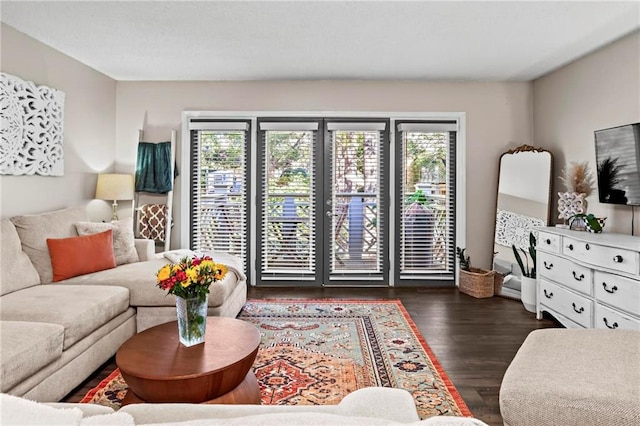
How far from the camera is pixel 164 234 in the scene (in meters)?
4.84

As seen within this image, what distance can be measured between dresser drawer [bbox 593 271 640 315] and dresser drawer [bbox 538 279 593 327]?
157 millimetres

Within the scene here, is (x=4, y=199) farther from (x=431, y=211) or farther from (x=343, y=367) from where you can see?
(x=431, y=211)

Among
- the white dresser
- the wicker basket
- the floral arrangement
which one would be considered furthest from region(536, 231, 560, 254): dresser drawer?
the floral arrangement

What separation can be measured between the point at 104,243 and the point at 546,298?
4.06m

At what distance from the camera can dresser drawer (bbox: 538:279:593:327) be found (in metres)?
3.13

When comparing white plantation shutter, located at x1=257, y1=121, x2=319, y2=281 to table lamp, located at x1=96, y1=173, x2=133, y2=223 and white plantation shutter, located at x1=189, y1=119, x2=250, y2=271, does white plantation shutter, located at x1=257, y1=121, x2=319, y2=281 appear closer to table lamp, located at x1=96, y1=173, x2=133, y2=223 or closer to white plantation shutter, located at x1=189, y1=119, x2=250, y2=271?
white plantation shutter, located at x1=189, y1=119, x2=250, y2=271

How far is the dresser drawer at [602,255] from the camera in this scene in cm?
272

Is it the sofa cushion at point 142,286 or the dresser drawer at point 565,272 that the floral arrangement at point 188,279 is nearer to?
the sofa cushion at point 142,286

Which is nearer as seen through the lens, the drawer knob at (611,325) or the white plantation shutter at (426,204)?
the drawer knob at (611,325)

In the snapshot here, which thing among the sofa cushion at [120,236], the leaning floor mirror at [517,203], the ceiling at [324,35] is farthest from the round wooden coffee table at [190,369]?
the leaning floor mirror at [517,203]

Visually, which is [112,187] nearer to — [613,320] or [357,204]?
[357,204]

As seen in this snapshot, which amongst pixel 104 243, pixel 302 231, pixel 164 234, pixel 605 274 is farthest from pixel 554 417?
pixel 164 234

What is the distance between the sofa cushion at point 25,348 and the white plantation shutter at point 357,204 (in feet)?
10.7

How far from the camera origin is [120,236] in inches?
146
